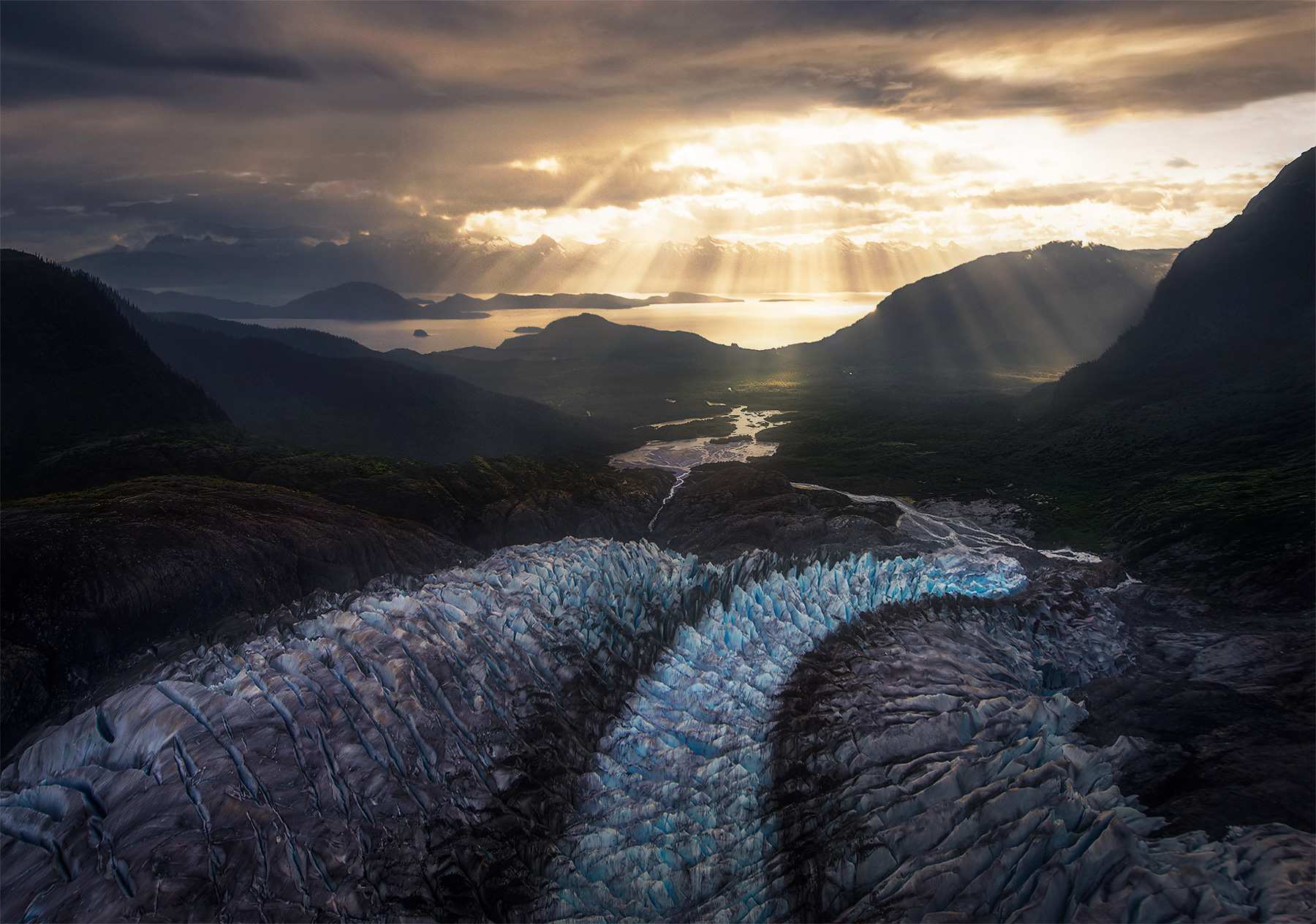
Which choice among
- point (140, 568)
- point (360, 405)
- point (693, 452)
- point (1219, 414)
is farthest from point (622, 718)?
point (360, 405)

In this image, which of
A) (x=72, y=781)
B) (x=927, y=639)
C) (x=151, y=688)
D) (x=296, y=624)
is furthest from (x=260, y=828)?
(x=927, y=639)

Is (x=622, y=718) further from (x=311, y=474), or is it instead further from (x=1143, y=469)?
(x=1143, y=469)

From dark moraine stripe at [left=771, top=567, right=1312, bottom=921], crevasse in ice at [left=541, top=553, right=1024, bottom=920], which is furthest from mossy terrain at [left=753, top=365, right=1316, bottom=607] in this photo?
crevasse in ice at [left=541, top=553, right=1024, bottom=920]

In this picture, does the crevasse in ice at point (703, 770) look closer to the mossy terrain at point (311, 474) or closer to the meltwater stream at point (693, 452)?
the mossy terrain at point (311, 474)

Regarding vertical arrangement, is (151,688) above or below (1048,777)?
above

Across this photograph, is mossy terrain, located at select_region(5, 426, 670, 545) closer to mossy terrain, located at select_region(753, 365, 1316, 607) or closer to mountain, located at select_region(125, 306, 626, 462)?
mountain, located at select_region(125, 306, 626, 462)

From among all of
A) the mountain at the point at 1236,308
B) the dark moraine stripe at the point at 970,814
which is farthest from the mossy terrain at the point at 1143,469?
the dark moraine stripe at the point at 970,814

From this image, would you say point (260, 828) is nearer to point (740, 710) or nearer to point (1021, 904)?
point (740, 710)
